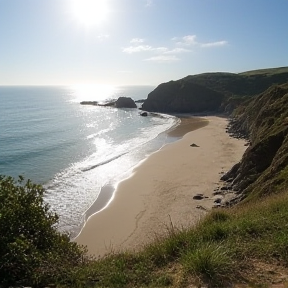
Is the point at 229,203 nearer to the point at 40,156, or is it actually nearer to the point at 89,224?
the point at 89,224

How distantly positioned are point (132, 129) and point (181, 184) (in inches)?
1747

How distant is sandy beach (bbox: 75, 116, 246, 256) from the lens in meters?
20.9

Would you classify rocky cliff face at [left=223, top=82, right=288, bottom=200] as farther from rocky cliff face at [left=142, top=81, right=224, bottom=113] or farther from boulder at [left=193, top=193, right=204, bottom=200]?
rocky cliff face at [left=142, top=81, right=224, bottom=113]

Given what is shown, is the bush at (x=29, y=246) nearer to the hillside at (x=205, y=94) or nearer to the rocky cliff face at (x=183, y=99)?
the hillside at (x=205, y=94)

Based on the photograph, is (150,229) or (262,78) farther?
(262,78)

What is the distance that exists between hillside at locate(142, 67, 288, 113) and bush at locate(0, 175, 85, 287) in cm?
9446

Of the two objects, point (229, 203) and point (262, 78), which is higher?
point (262, 78)

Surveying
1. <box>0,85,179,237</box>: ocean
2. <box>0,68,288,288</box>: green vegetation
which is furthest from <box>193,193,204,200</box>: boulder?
<box>0,68,288,288</box>: green vegetation

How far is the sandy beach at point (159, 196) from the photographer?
20891mm

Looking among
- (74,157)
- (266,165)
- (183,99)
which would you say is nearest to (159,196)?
(266,165)

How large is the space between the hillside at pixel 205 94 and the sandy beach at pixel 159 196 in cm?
5906

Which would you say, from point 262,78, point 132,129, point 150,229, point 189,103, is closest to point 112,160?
point 150,229

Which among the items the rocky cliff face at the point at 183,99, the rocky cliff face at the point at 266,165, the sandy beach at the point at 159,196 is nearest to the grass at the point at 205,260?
the sandy beach at the point at 159,196

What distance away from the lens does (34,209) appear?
9.36 m
